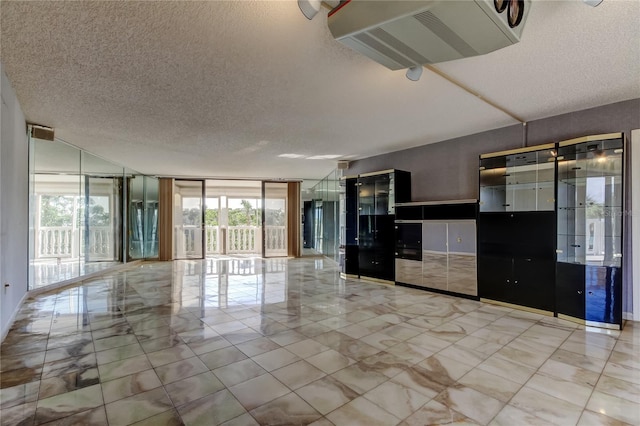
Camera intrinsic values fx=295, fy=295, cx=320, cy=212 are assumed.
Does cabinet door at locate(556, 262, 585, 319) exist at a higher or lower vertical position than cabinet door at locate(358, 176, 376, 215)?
lower

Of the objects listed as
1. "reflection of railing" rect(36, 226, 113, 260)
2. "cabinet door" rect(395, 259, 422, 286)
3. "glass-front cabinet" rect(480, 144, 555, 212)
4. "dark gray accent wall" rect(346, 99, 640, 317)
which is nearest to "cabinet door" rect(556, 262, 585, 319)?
"dark gray accent wall" rect(346, 99, 640, 317)

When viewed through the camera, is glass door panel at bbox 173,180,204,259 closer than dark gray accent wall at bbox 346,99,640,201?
No

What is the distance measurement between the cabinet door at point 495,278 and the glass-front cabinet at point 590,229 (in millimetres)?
545

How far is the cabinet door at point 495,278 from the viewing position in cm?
410

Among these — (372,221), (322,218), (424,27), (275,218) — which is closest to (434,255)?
(372,221)

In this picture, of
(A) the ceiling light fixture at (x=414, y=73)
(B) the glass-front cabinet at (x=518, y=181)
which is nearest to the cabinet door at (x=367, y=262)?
(B) the glass-front cabinet at (x=518, y=181)

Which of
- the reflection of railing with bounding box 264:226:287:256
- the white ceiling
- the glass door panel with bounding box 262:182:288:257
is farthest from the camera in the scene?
the reflection of railing with bounding box 264:226:287:256

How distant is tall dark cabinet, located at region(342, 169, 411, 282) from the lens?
5.61 m

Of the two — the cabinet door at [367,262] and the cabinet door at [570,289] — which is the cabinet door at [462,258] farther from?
the cabinet door at [367,262]

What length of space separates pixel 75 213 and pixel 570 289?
323 inches

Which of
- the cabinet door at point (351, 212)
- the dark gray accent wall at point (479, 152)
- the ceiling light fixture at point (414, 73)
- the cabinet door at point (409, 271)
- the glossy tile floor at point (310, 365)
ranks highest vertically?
the ceiling light fixture at point (414, 73)

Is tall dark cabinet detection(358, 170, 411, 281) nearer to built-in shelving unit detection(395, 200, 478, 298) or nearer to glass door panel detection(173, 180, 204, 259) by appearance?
built-in shelving unit detection(395, 200, 478, 298)

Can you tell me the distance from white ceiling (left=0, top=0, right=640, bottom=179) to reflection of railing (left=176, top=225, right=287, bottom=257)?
503 cm

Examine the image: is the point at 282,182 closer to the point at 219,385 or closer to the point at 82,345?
the point at 82,345
